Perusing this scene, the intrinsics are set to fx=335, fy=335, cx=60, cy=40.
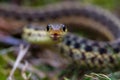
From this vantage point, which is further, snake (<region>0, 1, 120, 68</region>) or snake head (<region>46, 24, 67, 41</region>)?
snake (<region>0, 1, 120, 68</region>)

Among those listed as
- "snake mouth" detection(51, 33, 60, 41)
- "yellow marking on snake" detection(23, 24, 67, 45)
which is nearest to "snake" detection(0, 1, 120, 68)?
"yellow marking on snake" detection(23, 24, 67, 45)

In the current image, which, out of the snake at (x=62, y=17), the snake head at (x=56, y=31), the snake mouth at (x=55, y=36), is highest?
the snake at (x=62, y=17)

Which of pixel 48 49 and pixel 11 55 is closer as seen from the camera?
pixel 11 55

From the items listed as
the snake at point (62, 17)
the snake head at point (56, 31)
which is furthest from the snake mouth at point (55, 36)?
the snake at point (62, 17)

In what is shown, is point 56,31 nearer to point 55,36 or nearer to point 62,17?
point 55,36

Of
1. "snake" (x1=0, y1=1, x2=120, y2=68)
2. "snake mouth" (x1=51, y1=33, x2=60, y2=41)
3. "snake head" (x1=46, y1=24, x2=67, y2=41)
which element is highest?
"snake" (x1=0, y1=1, x2=120, y2=68)

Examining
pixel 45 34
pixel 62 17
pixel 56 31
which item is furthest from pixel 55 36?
pixel 62 17

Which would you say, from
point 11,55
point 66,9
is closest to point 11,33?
point 11,55

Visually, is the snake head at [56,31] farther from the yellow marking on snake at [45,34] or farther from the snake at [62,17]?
the snake at [62,17]

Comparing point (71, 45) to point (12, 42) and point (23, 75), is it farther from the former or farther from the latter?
point (12, 42)

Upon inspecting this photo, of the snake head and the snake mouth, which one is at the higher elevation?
the snake head

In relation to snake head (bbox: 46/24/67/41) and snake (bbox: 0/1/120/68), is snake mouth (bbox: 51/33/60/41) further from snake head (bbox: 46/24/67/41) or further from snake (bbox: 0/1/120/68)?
snake (bbox: 0/1/120/68)
